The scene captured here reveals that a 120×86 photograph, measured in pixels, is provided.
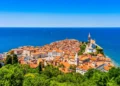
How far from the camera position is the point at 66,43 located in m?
71.5

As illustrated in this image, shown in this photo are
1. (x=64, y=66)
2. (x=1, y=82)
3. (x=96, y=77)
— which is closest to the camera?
(x=1, y=82)

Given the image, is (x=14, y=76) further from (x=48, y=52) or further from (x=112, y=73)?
(x=48, y=52)

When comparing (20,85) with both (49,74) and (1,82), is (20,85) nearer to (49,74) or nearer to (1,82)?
(1,82)

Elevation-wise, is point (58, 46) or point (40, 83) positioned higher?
point (58, 46)

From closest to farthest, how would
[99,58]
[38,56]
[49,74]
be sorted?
[49,74] → [99,58] → [38,56]

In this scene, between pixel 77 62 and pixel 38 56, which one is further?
pixel 38 56

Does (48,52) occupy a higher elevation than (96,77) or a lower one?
higher

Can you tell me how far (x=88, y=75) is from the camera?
89.6 ft

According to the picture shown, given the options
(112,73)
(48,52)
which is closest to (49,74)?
(112,73)

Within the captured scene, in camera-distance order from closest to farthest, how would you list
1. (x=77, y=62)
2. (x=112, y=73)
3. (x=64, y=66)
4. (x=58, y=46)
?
(x=112, y=73) → (x=64, y=66) → (x=77, y=62) → (x=58, y=46)

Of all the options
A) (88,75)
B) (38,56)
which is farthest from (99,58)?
(88,75)

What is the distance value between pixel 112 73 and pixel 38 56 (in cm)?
3194

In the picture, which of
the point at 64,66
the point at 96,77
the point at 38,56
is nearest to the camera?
the point at 96,77

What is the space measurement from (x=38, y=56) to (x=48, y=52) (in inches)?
175
